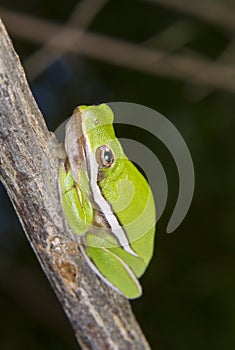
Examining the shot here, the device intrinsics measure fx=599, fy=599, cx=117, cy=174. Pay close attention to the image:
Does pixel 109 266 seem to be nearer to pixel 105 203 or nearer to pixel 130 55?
pixel 105 203

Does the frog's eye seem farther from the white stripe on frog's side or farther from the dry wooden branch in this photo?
the dry wooden branch

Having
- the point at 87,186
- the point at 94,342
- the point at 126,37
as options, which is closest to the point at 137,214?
the point at 87,186

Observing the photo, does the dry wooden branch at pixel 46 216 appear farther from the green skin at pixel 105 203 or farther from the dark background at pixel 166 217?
the dark background at pixel 166 217

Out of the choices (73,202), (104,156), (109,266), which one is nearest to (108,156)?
(104,156)

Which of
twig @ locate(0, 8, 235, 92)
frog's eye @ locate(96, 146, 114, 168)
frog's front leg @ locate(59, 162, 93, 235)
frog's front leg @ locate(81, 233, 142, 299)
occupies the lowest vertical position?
frog's front leg @ locate(81, 233, 142, 299)

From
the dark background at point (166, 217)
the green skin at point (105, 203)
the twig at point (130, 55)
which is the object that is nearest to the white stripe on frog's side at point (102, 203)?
the green skin at point (105, 203)

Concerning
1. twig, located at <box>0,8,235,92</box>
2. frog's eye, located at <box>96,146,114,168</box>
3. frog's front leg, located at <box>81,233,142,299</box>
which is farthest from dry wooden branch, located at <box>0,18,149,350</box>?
twig, located at <box>0,8,235,92</box>

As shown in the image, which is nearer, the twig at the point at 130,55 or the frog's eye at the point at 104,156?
the frog's eye at the point at 104,156
